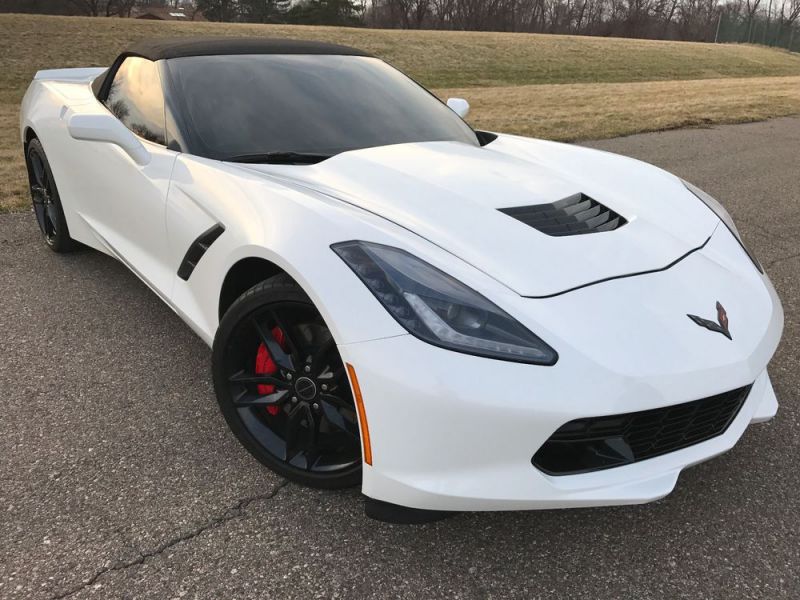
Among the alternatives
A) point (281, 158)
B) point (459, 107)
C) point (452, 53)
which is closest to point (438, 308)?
point (281, 158)

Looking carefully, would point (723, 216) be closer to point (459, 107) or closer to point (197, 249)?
point (459, 107)

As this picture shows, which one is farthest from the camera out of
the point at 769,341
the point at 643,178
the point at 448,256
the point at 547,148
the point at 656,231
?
the point at 547,148

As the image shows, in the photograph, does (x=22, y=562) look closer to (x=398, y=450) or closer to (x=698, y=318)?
(x=398, y=450)

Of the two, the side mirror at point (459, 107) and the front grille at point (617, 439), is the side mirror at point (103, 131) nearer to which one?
the side mirror at point (459, 107)

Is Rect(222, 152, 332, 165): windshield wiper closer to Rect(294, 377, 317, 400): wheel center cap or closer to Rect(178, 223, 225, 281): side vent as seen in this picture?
Rect(178, 223, 225, 281): side vent

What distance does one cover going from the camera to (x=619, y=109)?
1223cm

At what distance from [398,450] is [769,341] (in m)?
1.24

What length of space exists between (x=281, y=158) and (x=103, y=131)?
0.73m

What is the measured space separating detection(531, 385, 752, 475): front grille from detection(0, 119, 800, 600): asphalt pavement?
329 millimetres

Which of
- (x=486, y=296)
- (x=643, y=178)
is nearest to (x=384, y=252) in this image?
(x=486, y=296)

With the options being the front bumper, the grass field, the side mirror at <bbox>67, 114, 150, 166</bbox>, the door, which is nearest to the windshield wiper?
the door

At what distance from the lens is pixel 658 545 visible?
1955mm

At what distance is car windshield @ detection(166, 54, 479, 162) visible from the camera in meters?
2.71

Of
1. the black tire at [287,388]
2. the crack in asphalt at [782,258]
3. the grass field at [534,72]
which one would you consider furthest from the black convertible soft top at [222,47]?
the crack in asphalt at [782,258]
